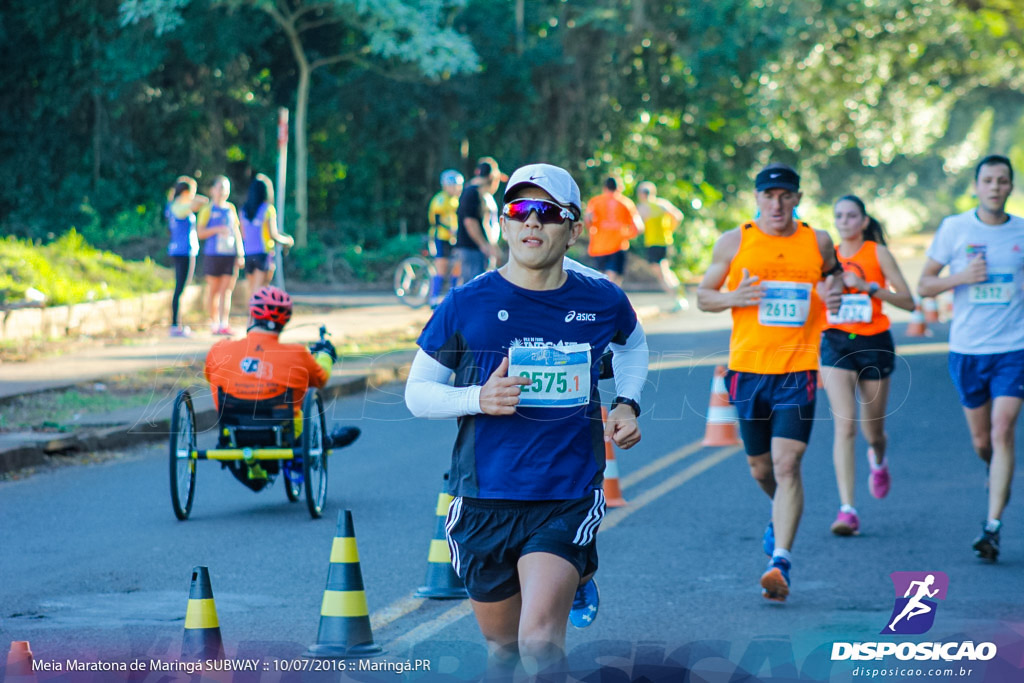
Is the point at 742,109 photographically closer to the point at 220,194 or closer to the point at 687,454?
the point at 220,194

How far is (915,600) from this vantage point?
6656mm

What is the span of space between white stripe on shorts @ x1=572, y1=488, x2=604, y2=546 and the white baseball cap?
0.88 metres

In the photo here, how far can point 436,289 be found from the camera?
20453 mm

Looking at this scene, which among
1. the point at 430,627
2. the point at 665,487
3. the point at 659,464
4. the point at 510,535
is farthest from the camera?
the point at 659,464

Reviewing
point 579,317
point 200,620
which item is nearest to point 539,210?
point 579,317

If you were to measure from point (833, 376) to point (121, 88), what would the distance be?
76.1 ft

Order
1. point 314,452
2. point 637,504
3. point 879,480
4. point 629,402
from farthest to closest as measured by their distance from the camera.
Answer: point 637,504, point 879,480, point 314,452, point 629,402

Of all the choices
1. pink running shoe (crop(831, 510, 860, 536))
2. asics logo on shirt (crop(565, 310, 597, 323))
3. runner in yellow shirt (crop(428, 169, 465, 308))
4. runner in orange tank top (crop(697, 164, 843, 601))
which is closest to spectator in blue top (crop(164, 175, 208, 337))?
runner in yellow shirt (crop(428, 169, 465, 308))

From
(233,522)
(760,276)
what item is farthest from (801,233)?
(233,522)

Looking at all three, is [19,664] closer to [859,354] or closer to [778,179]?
[778,179]

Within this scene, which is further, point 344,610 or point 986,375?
point 986,375

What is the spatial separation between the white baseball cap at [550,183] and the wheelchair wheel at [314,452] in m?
4.36

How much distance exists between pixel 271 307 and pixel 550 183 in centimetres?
470

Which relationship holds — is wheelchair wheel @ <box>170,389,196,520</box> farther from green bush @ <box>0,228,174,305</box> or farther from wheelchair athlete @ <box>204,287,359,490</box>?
green bush @ <box>0,228,174,305</box>
